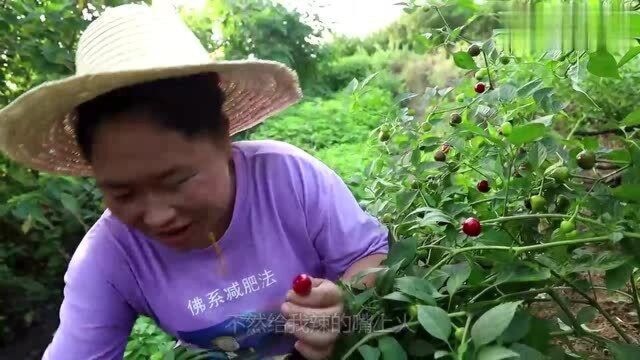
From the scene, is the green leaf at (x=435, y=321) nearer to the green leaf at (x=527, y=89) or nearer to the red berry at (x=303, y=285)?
the red berry at (x=303, y=285)

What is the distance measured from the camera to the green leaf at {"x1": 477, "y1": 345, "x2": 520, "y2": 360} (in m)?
0.54

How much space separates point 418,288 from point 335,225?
28 centimetres

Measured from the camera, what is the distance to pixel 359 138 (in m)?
3.79

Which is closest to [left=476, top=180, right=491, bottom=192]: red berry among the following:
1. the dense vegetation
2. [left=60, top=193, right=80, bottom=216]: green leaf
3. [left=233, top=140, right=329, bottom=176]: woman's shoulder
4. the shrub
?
the dense vegetation

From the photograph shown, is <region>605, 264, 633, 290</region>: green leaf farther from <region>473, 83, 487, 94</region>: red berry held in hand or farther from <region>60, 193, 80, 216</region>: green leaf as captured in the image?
<region>60, 193, 80, 216</region>: green leaf

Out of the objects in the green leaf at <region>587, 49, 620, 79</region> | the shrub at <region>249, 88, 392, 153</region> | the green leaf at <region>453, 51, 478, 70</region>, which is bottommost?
the shrub at <region>249, 88, 392, 153</region>

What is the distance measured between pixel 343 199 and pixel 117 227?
340mm

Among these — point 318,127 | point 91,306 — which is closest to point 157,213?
point 91,306

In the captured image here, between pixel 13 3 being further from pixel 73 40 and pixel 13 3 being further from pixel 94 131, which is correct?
pixel 94 131

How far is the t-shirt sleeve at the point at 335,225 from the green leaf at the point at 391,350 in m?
0.28

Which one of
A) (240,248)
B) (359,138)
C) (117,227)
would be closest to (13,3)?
(117,227)

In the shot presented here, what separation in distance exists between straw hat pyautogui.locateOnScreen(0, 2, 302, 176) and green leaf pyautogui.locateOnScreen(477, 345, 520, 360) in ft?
1.38

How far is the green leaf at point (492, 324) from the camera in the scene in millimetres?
563

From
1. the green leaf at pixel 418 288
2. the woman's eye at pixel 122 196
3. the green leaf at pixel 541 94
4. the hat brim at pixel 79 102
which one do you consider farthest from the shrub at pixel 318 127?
the green leaf at pixel 418 288
